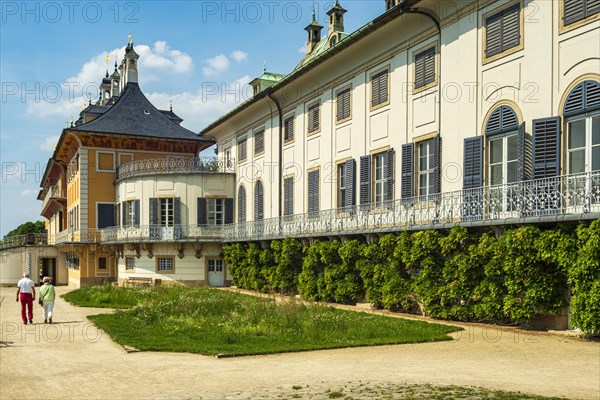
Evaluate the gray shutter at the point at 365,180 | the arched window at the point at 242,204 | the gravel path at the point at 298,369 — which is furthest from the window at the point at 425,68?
the arched window at the point at 242,204

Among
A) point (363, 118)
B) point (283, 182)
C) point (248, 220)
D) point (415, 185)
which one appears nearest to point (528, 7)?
point (415, 185)

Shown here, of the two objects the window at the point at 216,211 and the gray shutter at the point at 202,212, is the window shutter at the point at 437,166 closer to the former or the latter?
the gray shutter at the point at 202,212

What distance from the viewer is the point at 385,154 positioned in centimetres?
2447

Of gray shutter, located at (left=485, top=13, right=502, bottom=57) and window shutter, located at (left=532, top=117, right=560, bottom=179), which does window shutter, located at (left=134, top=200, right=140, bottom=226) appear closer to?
gray shutter, located at (left=485, top=13, right=502, bottom=57)

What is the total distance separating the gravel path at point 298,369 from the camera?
32.1 feet

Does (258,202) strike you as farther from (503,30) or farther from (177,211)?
(503,30)

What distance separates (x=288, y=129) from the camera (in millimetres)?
33188

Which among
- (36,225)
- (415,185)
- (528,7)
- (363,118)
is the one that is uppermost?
(528,7)

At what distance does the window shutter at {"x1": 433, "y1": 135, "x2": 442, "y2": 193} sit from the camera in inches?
828

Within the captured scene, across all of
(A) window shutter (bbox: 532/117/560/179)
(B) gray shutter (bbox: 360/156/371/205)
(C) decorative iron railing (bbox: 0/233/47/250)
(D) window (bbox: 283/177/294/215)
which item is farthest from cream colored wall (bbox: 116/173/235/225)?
(A) window shutter (bbox: 532/117/560/179)

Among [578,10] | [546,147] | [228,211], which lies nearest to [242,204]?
[228,211]

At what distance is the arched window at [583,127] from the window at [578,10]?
1.65 metres

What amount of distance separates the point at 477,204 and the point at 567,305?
12.6ft

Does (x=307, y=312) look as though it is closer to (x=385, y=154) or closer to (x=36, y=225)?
(x=385, y=154)
